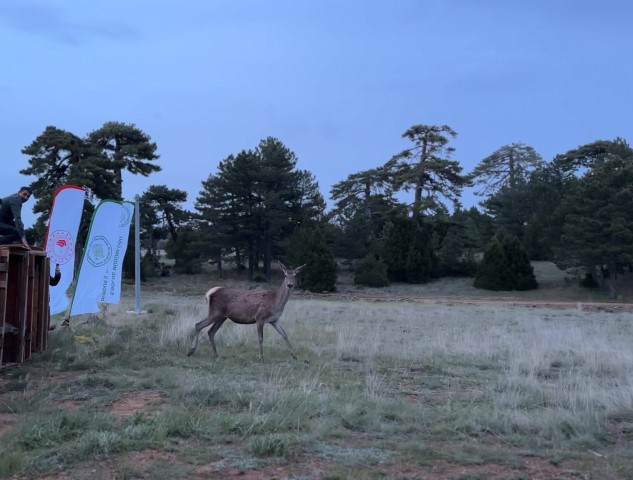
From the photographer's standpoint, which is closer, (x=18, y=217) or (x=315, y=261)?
(x=18, y=217)

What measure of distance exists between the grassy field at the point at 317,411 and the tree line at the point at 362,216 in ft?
127

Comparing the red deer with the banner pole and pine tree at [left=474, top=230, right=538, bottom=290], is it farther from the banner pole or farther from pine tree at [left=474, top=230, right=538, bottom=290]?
pine tree at [left=474, top=230, right=538, bottom=290]

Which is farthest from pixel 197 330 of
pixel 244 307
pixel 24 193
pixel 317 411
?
pixel 317 411

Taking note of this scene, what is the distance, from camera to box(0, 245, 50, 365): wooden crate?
8259mm

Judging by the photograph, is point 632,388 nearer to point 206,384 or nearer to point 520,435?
point 520,435

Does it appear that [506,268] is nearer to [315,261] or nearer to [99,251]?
[315,261]

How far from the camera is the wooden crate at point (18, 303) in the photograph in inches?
325

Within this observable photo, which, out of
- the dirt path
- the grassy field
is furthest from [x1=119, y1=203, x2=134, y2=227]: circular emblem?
the dirt path

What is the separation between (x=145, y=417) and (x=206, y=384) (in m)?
1.89

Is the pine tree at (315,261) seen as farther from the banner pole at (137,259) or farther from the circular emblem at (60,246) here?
the circular emblem at (60,246)

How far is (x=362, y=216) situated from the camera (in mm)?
64375

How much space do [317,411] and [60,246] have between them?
11132mm

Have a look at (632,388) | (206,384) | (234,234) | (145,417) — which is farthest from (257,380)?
(234,234)

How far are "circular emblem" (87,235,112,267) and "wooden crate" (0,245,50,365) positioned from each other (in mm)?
7235
